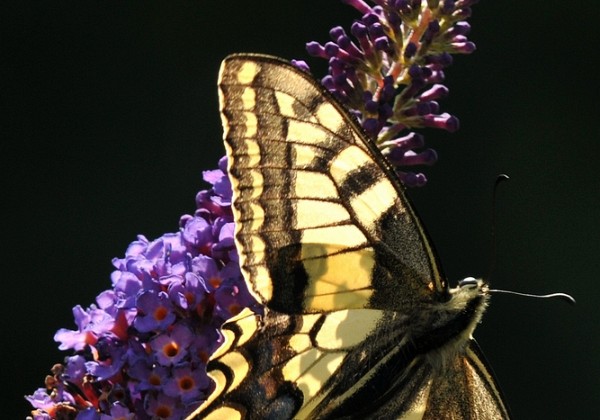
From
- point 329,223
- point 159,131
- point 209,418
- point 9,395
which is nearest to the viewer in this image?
point 209,418

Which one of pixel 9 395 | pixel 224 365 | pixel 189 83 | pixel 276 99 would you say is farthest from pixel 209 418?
pixel 189 83

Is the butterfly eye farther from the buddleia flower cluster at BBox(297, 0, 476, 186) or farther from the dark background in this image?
the dark background

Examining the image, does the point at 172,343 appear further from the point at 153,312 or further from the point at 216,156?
the point at 216,156

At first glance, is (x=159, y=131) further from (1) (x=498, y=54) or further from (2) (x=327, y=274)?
(2) (x=327, y=274)

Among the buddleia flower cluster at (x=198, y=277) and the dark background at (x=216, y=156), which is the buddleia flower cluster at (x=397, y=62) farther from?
the dark background at (x=216, y=156)

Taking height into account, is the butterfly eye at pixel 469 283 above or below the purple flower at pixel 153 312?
below

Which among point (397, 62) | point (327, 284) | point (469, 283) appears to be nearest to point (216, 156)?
point (397, 62)

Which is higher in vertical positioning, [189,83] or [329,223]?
[189,83]

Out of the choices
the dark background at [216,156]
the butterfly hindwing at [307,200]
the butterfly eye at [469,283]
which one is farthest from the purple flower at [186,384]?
the dark background at [216,156]
